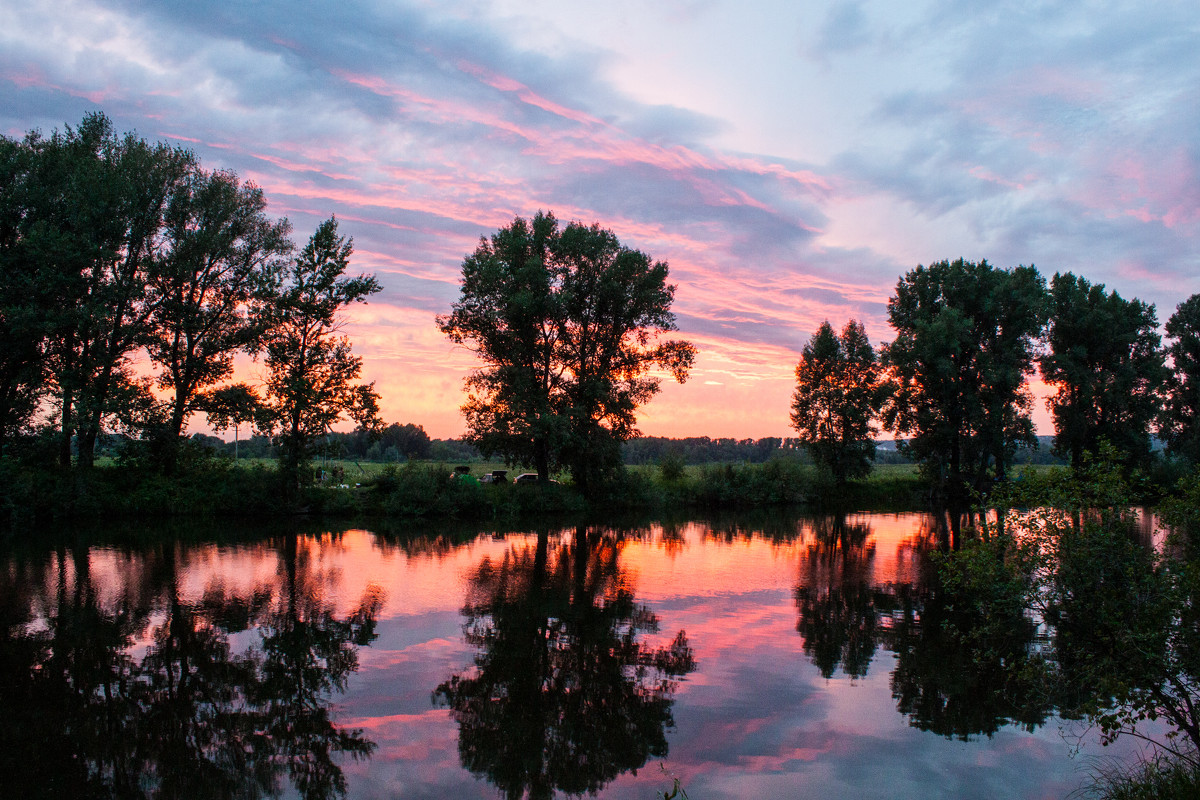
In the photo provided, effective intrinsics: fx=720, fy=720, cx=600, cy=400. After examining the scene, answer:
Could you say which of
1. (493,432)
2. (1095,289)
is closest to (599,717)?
(493,432)

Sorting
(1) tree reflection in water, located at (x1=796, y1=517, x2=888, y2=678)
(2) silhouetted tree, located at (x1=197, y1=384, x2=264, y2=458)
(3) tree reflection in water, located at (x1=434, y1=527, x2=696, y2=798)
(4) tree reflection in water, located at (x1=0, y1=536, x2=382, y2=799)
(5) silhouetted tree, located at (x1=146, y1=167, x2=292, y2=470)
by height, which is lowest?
(1) tree reflection in water, located at (x1=796, y1=517, x2=888, y2=678)

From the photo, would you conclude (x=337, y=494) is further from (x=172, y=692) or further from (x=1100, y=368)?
(x=1100, y=368)

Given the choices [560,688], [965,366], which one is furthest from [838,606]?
[965,366]

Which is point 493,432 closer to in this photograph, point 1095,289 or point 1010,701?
point 1010,701

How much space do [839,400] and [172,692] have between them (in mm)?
50664

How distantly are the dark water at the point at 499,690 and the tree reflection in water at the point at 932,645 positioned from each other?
63mm

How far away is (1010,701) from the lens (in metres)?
9.66

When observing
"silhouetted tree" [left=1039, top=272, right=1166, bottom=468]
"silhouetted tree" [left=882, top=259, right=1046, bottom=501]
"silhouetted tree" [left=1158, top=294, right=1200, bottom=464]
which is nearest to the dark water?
"silhouetted tree" [left=882, top=259, right=1046, bottom=501]

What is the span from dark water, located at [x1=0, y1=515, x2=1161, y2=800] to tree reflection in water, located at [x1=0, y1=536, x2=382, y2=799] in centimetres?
4

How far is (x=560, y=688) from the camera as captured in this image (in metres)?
9.52

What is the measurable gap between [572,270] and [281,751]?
3201cm

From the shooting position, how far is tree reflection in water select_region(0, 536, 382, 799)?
681cm

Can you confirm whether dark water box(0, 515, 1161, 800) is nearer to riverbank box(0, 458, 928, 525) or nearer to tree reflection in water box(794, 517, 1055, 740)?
tree reflection in water box(794, 517, 1055, 740)

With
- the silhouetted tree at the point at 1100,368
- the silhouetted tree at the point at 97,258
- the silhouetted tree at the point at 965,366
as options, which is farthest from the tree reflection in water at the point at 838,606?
the silhouetted tree at the point at 1100,368
